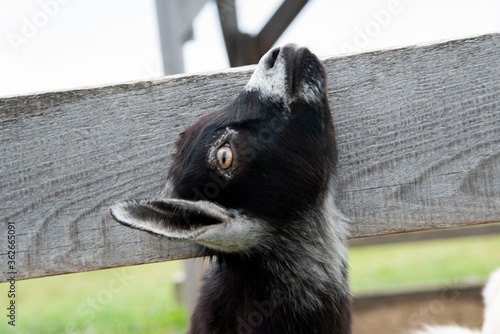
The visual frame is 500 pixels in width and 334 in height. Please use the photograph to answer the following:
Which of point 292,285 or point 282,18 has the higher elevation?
point 282,18

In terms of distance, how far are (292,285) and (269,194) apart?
0.38m

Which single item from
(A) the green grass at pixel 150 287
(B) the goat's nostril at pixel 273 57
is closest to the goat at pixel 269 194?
(B) the goat's nostril at pixel 273 57

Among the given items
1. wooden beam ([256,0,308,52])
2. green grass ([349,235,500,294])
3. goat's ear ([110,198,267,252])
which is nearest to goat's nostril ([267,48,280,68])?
goat's ear ([110,198,267,252])

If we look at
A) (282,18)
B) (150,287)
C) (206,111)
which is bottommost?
(206,111)

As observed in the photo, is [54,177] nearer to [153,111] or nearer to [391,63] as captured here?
[153,111]

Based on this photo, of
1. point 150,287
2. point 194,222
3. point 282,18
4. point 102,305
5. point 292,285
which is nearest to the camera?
point 194,222

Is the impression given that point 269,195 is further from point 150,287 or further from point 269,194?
point 150,287

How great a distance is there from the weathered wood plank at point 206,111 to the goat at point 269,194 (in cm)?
7

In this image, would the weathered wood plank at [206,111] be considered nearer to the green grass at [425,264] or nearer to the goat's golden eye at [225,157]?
the goat's golden eye at [225,157]

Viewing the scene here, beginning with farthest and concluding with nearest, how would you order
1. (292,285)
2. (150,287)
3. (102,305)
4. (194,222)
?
(150,287) < (102,305) < (292,285) < (194,222)

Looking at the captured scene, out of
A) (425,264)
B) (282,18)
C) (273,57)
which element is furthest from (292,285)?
(425,264)

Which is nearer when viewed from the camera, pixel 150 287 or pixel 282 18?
pixel 282 18

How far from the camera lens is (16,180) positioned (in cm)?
177

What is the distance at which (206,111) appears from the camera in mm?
1820
